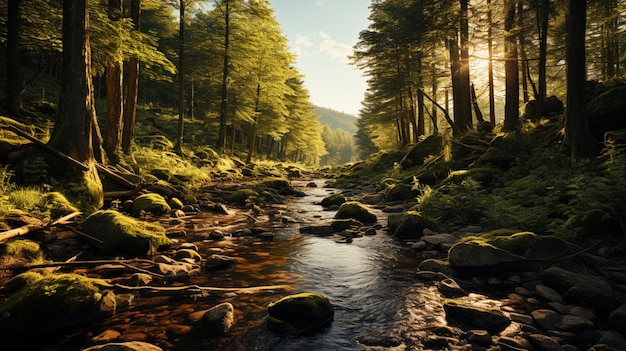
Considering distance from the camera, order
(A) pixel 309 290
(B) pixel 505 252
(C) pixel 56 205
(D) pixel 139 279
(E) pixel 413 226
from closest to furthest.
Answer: (D) pixel 139 279
(A) pixel 309 290
(B) pixel 505 252
(C) pixel 56 205
(E) pixel 413 226

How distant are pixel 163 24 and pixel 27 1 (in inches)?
1576

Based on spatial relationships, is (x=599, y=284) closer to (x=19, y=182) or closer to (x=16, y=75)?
(x=19, y=182)

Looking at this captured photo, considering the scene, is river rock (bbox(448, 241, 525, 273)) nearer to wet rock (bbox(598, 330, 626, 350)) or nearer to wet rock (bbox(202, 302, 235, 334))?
wet rock (bbox(598, 330, 626, 350))

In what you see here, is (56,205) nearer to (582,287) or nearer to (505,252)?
(505,252)

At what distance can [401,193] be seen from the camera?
45.9 feet

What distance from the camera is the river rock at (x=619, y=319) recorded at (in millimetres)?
3904

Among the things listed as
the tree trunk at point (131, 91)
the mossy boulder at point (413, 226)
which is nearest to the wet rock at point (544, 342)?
the mossy boulder at point (413, 226)

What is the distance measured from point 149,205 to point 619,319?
10.4m

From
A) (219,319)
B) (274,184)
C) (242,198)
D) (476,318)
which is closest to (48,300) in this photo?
(219,319)

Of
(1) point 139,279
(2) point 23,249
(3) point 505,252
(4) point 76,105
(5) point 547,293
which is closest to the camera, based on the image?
(5) point 547,293

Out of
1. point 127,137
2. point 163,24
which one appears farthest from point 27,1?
point 163,24

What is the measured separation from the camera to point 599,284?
4.67 meters

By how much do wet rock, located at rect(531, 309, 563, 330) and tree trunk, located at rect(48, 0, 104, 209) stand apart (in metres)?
9.55

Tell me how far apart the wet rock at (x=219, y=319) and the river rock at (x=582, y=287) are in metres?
4.73
